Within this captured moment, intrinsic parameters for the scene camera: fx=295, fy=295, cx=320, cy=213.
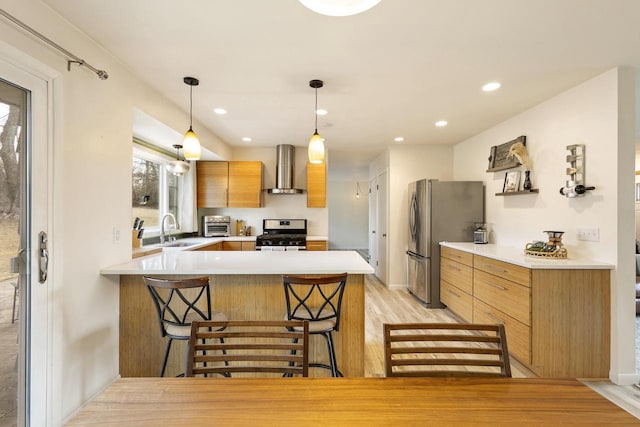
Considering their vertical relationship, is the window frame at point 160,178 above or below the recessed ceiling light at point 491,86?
below

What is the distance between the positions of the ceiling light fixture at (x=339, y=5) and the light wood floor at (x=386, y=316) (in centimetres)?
240

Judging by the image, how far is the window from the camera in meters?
3.61

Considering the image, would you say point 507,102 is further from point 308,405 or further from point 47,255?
point 47,255

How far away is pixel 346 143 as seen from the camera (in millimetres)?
4711

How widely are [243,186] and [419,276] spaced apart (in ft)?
10.0

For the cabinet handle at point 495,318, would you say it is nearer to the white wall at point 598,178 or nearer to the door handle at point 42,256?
the white wall at point 598,178

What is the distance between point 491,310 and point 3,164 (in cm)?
373

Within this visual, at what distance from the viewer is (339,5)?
1.02 metres

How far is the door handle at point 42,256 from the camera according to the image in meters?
1.61

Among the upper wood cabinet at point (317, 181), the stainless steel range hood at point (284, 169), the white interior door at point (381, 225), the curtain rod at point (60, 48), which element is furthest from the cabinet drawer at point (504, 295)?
the curtain rod at point (60, 48)

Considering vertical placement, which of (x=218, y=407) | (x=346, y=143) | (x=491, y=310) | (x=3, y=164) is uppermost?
(x=346, y=143)

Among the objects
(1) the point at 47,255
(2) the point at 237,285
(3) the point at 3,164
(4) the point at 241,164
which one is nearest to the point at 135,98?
(3) the point at 3,164

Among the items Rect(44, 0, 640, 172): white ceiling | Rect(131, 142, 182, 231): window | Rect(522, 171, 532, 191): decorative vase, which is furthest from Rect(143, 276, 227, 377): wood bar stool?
Rect(522, 171, 532, 191): decorative vase

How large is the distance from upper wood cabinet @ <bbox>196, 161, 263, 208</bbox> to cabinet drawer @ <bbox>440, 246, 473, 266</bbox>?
2882 mm
